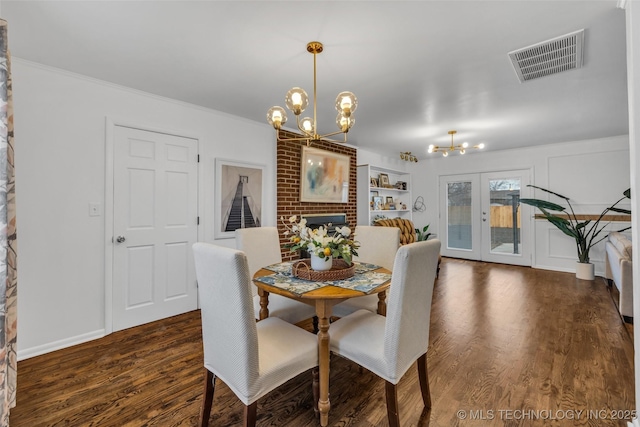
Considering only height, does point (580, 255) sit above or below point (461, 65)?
below

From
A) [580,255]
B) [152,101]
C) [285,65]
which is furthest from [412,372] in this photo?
[580,255]

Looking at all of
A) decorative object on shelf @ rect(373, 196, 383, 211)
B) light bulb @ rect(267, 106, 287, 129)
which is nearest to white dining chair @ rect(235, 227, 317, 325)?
light bulb @ rect(267, 106, 287, 129)

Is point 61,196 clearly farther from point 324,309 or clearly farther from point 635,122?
point 635,122

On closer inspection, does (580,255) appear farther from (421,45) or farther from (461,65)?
(421,45)

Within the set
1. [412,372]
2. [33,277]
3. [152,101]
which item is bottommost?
[412,372]

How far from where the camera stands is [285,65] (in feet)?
7.45

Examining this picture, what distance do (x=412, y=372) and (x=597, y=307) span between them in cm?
271

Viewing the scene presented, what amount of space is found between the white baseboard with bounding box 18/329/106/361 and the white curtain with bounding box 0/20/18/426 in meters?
0.72

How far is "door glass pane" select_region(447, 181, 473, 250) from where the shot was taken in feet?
20.2

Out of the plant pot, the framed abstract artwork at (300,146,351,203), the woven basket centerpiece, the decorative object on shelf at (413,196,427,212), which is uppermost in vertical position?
the framed abstract artwork at (300,146,351,203)

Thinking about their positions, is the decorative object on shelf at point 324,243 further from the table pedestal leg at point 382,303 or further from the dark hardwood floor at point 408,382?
the dark hardwood floor at point 408,382

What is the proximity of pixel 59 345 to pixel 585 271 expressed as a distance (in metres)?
6.51

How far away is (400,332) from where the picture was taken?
1.41 m

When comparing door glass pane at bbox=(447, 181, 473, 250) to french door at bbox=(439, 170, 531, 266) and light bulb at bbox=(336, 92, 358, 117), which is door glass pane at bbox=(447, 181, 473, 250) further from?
light bulb at bbox=(336, 92, 358, 117)
